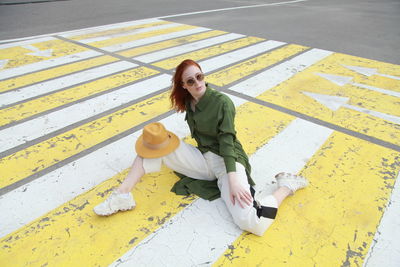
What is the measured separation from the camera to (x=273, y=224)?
210 centimetres

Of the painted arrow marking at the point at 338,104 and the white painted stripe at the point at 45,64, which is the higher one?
the white painted stripe at the point at 45,64

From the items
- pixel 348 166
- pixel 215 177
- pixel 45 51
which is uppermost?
pixel 45 51

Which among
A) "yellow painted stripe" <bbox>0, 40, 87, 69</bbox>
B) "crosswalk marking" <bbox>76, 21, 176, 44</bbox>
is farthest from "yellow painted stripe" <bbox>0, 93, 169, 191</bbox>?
"crosswalk marking" <bbox>76, 21, 176, 44</bbox>

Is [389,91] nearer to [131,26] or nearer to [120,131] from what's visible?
[120,131]

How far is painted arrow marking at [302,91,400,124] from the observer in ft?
11.5

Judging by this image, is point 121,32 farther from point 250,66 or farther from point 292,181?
point 292,181

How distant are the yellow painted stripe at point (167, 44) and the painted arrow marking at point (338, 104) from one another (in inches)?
131

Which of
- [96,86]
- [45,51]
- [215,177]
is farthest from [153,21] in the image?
[215,177]

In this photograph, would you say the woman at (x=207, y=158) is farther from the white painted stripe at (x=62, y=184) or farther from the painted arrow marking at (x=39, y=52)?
the painted arrow marking at (x=39, y=52)

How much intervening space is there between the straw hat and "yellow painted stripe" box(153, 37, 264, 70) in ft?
9.81

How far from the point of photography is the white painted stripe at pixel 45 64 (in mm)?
4699

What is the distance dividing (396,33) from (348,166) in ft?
23.6

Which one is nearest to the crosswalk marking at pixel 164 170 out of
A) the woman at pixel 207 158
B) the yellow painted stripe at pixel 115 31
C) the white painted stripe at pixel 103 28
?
the woman at pixel 207 158

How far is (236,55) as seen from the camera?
5652 mm
